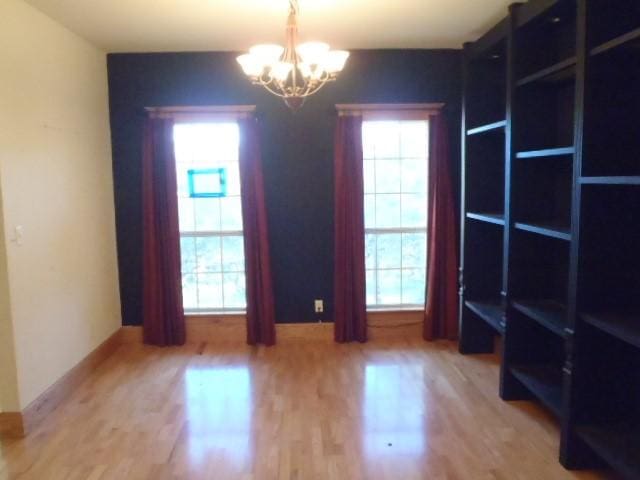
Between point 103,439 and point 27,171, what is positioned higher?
point 27,171

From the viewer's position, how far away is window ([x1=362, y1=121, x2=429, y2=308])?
478 centimetres

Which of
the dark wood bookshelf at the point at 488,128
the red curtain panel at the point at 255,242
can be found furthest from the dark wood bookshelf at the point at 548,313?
the red curtain panel at the point at 255,242

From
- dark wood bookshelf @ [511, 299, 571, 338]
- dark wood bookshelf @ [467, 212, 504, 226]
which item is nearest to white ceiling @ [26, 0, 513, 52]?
dark wood bookshelf @ [467, 212, 504, 226]

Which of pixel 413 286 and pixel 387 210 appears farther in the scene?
pixel 413 286

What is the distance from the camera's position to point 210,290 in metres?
4.98

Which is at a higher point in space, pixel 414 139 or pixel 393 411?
pixel 414 139

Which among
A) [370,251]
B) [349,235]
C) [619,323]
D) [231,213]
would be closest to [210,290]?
[231,213]

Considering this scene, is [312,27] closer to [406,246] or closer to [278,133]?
[278,133]

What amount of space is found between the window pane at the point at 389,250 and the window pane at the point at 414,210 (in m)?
0.17

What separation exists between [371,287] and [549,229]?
2.27m

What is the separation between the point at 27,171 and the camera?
129 inches

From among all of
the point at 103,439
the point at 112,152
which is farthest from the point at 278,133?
the point at 103,439

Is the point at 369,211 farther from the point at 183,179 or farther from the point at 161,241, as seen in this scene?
the point at 161,241

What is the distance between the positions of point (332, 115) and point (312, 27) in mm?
955
